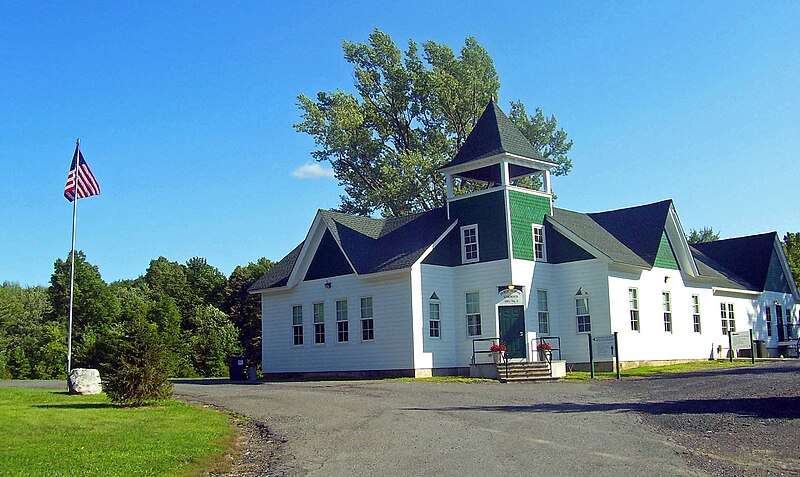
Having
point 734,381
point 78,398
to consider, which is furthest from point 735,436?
point 78,398

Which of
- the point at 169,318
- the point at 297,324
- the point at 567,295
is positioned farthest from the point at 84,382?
the point at 169,318

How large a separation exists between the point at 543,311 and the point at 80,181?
1697 cm

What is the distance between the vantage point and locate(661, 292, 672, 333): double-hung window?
33.5 metres

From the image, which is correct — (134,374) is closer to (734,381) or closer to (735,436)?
(735,436)

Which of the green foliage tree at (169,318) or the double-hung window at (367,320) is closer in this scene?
the double-hung window at (367,320)

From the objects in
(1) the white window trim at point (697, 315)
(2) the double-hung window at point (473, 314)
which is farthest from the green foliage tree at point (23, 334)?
(1) the white window trim at point (697, 315)

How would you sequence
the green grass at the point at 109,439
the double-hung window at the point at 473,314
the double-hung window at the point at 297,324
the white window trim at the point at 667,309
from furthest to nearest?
the double-hung window at the point at 297,324, the white window trim at the point at 667,309, the double-hung window at the point at 473,314, the green grass at the point at 109,439

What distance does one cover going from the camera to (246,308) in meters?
59.2

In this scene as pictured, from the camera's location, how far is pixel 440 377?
29.2 m

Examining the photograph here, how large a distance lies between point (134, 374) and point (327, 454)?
8.17 meters

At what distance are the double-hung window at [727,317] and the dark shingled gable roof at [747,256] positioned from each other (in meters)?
2.70

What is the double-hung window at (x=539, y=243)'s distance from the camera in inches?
1228

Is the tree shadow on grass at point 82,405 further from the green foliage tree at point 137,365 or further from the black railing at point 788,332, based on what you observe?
the black railing at point 788,332

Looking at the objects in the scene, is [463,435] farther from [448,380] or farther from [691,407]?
[448,380]
